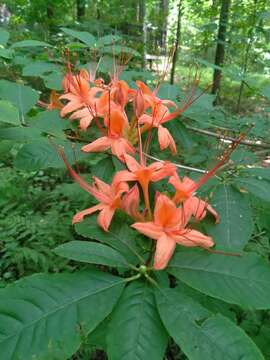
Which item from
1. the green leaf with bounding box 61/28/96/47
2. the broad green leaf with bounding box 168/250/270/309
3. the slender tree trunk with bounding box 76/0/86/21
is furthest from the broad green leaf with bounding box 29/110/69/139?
the slender tree trunk with bounding box 76/0/86/21

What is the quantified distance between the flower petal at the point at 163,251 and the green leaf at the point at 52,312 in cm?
8

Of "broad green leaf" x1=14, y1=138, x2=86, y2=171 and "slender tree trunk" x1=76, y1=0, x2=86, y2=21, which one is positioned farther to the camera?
"slender tree trunk" x1=76, y1=0, x2=86, y2=21

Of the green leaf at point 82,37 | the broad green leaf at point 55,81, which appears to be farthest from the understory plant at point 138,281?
the green leaf at point 82,37

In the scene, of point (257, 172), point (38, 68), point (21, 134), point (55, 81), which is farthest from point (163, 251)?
point (38, 68)

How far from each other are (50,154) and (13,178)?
2387mm

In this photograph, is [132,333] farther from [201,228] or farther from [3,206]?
[3,206]

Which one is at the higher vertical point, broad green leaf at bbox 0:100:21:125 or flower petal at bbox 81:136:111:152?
broad green leaf at bbox 0:100:21:125

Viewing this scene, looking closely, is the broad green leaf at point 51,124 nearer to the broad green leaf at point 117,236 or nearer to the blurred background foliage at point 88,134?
the blurred background foliage at point 88,134

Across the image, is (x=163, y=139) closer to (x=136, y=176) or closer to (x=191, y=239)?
(x=136, y=176)

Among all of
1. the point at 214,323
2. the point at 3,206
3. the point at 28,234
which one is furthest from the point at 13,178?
the point at 214,323

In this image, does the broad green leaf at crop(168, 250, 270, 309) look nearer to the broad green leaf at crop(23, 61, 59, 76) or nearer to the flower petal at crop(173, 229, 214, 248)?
the flower petal at crop(173, 229, 214, 248)

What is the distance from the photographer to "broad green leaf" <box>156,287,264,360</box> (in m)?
0.61

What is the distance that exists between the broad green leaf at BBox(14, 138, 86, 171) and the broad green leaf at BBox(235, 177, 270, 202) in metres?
0.40

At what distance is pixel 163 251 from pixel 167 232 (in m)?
0.04
